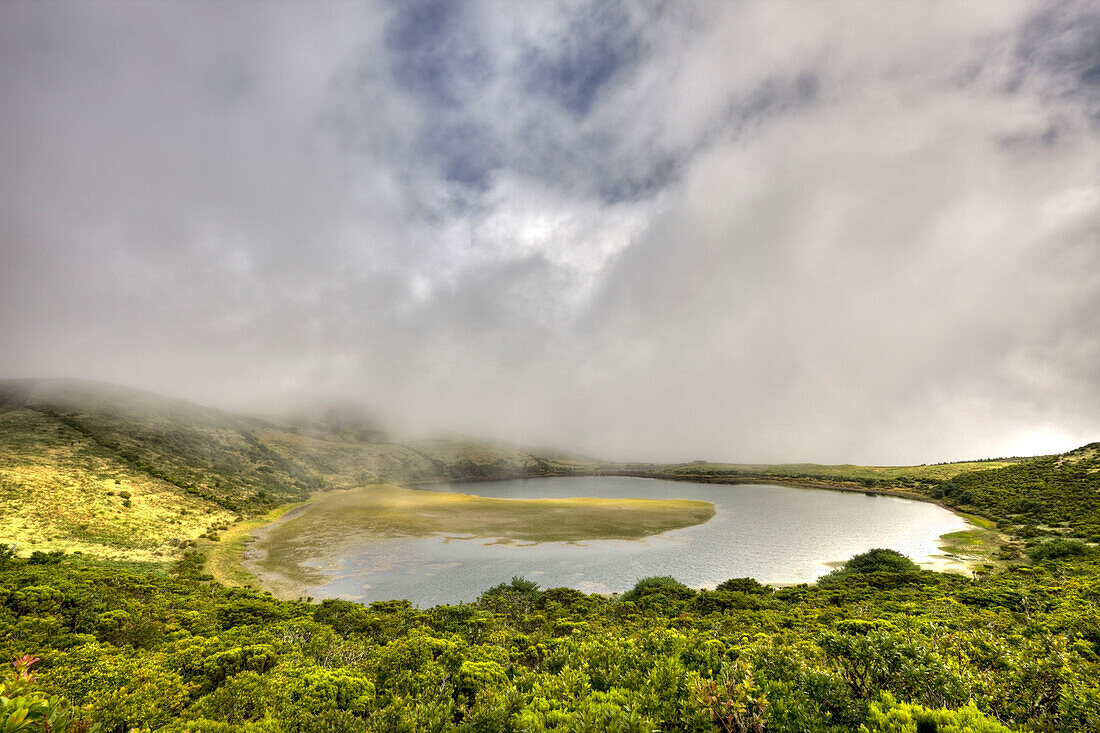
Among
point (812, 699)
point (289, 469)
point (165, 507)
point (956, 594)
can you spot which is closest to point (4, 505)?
point (165, 507)

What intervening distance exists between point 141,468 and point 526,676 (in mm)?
75316

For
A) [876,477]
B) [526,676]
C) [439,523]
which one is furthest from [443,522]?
[876,477]

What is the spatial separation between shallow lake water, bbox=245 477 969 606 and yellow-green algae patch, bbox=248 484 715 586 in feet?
3.06

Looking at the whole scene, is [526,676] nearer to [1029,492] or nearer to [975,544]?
[975,544]

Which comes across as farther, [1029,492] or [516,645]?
[1029,492]

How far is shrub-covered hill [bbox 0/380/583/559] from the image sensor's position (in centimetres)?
3334

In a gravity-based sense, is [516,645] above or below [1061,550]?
below

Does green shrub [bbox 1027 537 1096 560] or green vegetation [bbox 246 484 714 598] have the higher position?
green shrub [bbox 1027 537 1096 560]

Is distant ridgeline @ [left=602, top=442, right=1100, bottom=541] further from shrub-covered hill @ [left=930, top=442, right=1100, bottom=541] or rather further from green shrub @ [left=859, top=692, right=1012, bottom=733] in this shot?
green shrub @ [left=859, top=692, right=1012, bottom=733]

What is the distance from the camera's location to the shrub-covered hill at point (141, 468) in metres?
33.3

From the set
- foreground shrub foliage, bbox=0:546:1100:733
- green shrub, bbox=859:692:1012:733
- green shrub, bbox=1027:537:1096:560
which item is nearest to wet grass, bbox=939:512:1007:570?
green shrub, bbox=1027:537:1096:560

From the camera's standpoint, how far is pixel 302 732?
6.89 m

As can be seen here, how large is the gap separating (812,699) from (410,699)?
7.77 m

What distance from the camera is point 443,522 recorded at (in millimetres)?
56531
